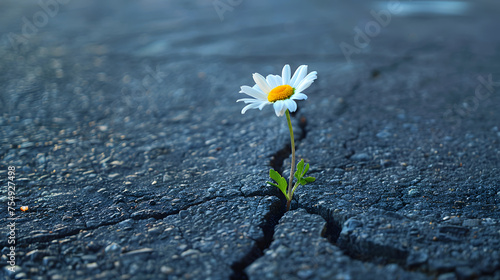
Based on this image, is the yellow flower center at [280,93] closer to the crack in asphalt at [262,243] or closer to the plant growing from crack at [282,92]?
the plant growing from crack at [282,92]

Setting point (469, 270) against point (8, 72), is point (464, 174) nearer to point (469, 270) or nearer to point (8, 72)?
point (469, 270)

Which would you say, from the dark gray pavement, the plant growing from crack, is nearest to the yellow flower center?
the plant growing from crack

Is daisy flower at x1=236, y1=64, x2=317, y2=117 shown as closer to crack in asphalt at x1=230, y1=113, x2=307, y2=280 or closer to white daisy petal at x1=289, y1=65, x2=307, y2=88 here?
white daisy petal at x1=289, y1=65, x2=307, y2=88

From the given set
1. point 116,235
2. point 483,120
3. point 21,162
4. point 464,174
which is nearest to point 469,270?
point 464,174

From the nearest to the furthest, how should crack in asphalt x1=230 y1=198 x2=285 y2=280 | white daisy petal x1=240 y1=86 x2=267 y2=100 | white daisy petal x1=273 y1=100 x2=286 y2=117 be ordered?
crack in asphalt x1=230 y1=198 x2=285 y2=280 → white daisy petal x1=273 y1=100 x2=286 y2=117 → white daisy petal x1=240 y1=86 x2=267 y2=100

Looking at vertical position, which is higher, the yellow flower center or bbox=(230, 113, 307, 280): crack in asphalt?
the yellow flower center

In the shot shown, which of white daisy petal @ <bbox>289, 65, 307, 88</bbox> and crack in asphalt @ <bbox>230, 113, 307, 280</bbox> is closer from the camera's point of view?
crack in asphalt @ <bbox>230, 113, 307, 280</bbox>
